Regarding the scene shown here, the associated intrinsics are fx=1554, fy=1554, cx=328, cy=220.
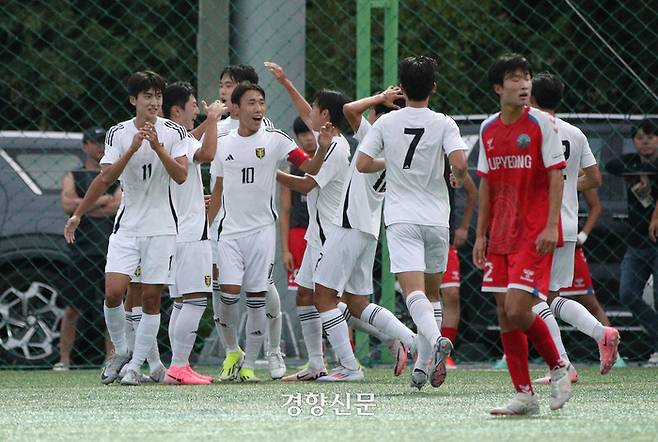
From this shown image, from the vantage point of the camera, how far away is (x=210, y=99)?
11602mm

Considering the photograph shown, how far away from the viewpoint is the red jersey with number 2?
22.7 ft

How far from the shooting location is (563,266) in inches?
355

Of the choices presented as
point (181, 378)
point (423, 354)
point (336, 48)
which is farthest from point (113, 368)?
point (336, 48)

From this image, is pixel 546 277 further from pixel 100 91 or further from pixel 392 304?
pixel 100 91

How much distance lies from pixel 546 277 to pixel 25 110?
9.93 metres

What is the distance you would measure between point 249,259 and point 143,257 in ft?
2.51

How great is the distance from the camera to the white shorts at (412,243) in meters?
8.41

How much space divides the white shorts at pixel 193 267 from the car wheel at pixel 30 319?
2.38 m

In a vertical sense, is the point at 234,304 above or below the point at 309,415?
above

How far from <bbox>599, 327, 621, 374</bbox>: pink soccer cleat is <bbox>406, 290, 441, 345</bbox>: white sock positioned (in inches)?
49.2

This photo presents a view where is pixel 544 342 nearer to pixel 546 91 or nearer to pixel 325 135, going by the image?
pixel 325 135

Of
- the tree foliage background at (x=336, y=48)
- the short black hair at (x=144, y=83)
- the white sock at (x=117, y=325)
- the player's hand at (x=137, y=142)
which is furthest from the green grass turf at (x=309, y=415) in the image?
the tree foliage background at (x=336, y=48)

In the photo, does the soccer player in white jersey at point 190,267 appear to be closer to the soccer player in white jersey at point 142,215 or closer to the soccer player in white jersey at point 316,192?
the soccer player in white jersey at point 142,215

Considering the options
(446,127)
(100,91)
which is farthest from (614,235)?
(100,91)
